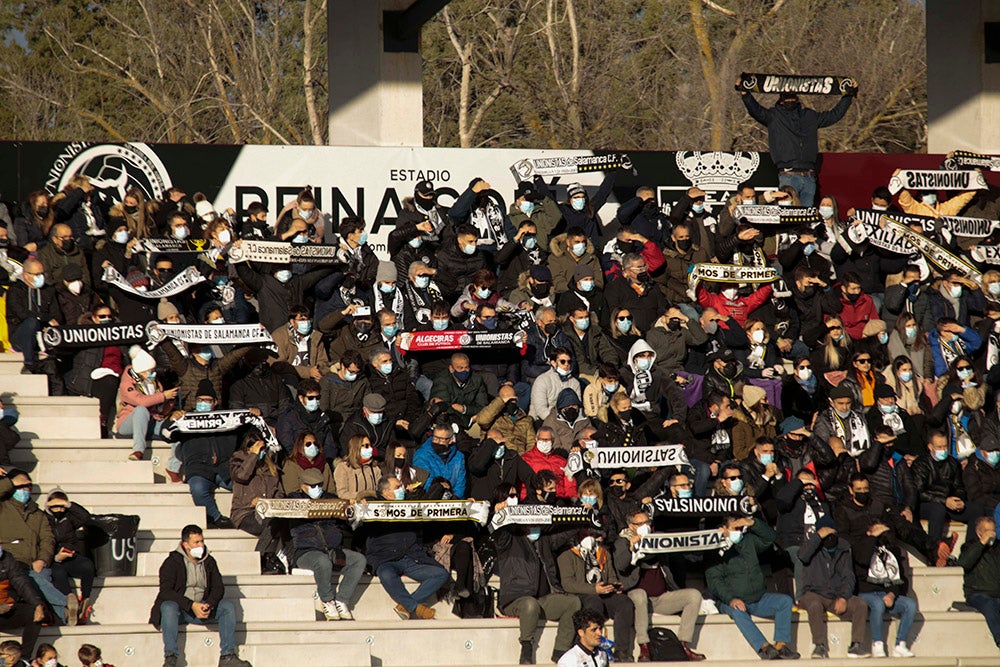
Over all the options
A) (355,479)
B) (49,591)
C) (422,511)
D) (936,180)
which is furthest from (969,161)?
(49,591)

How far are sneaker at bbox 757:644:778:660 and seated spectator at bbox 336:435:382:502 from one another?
4.04m

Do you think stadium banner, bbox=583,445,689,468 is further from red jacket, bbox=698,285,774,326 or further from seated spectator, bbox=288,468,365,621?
red jacket, bbox=698,285,774,326

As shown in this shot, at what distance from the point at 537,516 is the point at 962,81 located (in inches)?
488

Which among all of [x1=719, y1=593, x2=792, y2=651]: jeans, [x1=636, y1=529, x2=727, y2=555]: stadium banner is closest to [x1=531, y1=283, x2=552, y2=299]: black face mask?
[x1=636, y1=529, x2=727, y2=555]: stadium banner

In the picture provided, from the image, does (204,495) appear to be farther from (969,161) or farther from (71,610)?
(969,161)

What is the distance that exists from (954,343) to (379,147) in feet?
24.9

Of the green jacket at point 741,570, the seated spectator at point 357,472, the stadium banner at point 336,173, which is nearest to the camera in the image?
the seated spectator at point 357,472

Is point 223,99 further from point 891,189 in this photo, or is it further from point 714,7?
point 891,189

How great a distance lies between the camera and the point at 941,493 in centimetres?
1739

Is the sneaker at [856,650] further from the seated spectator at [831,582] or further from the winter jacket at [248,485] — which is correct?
the winter jacket at [248,485]

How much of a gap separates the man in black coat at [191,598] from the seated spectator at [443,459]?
8.19 ft

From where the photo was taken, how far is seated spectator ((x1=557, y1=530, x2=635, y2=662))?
15500 millimetres

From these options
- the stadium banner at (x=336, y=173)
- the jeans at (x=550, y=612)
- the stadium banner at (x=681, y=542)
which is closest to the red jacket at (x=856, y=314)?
the stadium banner at (x=336, y=173)

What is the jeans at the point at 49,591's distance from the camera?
47.9ft
